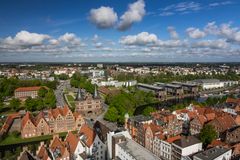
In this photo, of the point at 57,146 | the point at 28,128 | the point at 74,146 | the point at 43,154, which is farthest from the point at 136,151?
the point at 28,128

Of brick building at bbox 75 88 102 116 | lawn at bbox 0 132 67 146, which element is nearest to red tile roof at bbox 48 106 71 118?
lawn at bbox 0 132 67 146

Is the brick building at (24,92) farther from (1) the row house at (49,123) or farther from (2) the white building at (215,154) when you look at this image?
(2) the white building at (215,154)

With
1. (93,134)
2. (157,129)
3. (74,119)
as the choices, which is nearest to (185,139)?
(157,129)

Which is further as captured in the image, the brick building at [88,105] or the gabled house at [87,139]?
the brick building at [88,105]

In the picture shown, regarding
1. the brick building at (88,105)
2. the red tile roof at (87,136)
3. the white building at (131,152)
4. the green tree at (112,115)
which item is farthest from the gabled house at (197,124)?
the brick building at (88,105)

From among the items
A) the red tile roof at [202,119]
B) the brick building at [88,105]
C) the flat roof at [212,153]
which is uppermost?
the flat roof at [212,153]

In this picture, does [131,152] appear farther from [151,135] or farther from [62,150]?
[62,150]

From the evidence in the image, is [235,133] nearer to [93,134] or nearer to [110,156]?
[110,156]
